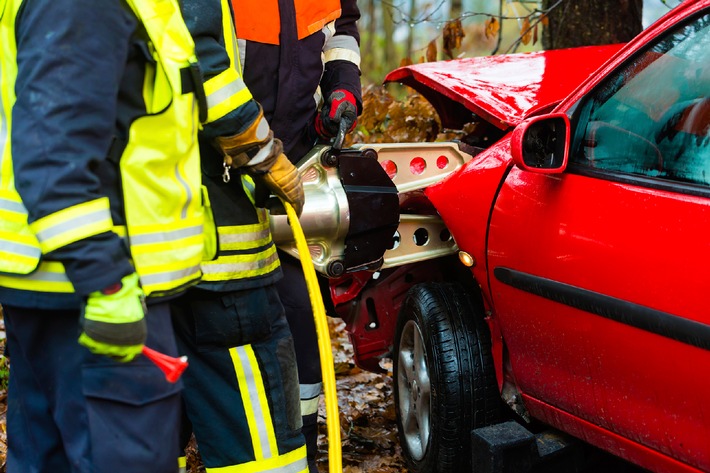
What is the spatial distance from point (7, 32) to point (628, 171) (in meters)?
1.60

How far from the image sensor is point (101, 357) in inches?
77.0

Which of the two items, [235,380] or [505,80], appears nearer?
[235,380]

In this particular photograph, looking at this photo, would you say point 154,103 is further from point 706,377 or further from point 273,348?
point 706,377

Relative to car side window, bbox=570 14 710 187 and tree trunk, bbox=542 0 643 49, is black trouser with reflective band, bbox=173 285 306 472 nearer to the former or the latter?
car side window, bbox=570 14 710 187

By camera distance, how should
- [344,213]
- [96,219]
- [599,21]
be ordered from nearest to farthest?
[96,219] < [344,213] < [599,21]

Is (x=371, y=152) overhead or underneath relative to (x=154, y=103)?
underneath

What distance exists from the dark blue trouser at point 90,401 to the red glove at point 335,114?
46.3 inches

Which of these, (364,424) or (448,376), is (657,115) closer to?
(448,376)

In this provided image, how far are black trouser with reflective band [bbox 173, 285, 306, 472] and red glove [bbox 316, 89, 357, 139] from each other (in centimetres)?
90

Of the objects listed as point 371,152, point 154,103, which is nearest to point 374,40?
point 371,152

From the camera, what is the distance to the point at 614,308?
2.30 meters

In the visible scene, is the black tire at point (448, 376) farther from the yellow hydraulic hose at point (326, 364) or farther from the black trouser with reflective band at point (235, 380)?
the black trouser with reflective band at point (235, 380)

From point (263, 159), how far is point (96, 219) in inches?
23.1

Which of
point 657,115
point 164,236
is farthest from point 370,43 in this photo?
point 164,236
